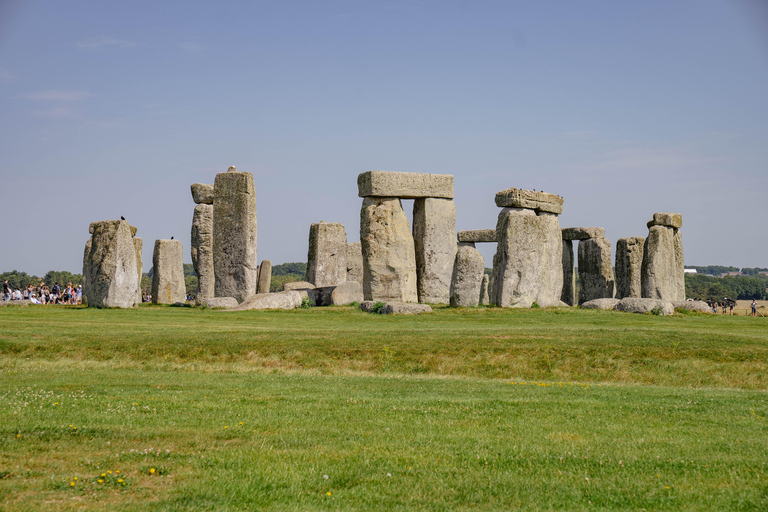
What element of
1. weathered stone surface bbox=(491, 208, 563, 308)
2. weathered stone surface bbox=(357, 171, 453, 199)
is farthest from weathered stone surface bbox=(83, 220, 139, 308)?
weathered stone surface bbox=(491, 208, 563, 308)

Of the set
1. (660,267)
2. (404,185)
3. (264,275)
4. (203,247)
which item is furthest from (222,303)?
(660,267)

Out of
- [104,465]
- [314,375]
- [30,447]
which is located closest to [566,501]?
[104,465]

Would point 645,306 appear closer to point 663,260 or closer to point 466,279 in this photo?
point 466,279

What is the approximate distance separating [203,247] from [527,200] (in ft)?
44.1

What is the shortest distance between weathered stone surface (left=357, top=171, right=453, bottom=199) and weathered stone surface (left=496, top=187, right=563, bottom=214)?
3557 millimetres

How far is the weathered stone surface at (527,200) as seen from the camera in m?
25.5

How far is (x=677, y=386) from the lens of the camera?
1363 cm

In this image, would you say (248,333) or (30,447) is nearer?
(30,447)

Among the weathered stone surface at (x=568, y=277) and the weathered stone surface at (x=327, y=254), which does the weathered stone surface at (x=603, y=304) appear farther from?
the weathered stone surface at (x=327, y=254)

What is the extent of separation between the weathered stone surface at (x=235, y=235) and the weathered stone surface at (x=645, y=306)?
1245 cm

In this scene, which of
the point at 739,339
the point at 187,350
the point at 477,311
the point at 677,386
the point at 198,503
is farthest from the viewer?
the point at 477,311

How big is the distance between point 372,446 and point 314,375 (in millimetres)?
5976

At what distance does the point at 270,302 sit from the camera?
24.9 meters

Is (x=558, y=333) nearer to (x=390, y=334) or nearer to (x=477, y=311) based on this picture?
(x=390, y=334)
